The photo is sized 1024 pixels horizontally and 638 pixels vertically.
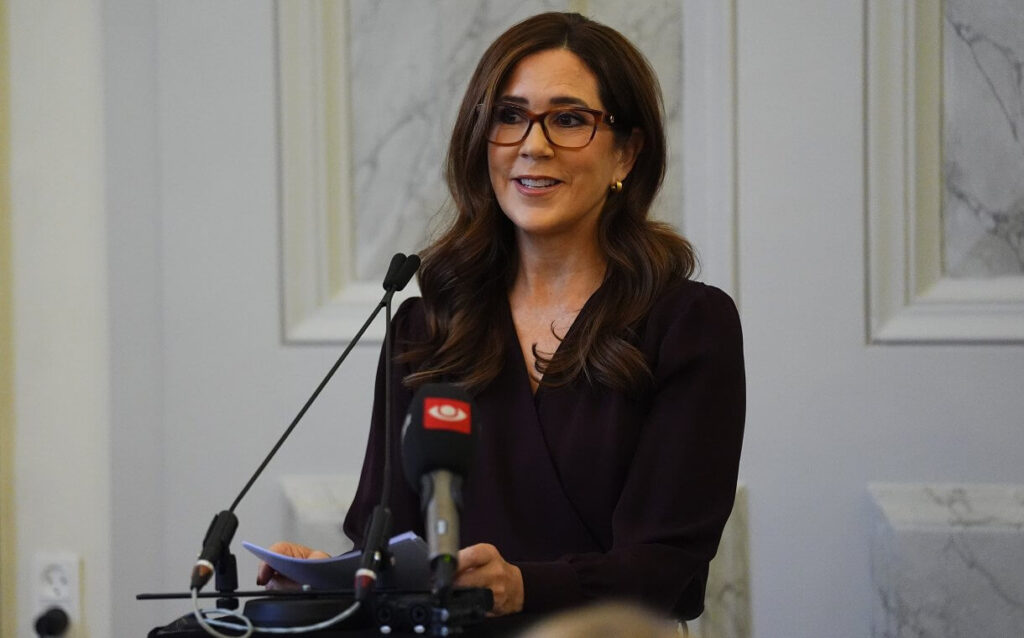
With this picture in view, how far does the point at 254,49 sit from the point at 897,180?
4.54 feet

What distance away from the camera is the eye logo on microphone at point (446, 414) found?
1297 millimetres

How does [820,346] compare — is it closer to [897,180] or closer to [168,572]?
[897,180]

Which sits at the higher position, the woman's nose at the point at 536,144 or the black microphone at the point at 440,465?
the woman's nose at the point at 536,144

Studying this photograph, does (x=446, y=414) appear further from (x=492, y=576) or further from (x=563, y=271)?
(x=563, y=271)

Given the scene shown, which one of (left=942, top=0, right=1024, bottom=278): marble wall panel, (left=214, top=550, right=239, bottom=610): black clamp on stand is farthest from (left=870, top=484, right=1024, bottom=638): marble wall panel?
(left=214, top=550, right=239, bottom=610): black clamp on stand

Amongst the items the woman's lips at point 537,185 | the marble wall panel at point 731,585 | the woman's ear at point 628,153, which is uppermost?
the woman's ear at point 628,153

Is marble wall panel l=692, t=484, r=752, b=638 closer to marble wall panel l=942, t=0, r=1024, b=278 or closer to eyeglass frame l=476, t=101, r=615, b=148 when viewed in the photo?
marble wall panel l=942, t=0, r=1024, b=278

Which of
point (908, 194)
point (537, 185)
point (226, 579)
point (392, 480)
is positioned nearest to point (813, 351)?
point (908, 194)

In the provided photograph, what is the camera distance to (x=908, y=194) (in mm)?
2686

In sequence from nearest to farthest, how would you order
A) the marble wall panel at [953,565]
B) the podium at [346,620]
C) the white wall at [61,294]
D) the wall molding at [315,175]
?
1. the podium at [346,620]
2. the marble wall panel at [953,565]
3. the white wall at [61,294]
4. the wall molding at [315,175]

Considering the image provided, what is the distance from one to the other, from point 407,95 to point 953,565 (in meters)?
1.47

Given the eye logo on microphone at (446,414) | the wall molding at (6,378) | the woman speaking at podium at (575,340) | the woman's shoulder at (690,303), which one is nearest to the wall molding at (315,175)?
the wall molding at (6,378)

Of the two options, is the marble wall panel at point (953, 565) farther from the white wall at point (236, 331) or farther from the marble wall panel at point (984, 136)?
the marble wall panel at point (984, 136)

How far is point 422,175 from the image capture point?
291 cm
